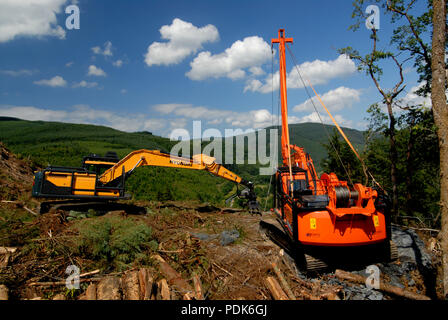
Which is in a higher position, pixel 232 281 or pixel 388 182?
pixel 388 182

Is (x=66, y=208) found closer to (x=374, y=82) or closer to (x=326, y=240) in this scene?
(x=326, y=240)

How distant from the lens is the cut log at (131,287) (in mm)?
5012

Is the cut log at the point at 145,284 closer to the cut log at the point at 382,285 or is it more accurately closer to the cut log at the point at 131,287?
the cut log at the point at 131,287

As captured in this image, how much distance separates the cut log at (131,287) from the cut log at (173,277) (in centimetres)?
87

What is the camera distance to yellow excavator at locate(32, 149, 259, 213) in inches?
374

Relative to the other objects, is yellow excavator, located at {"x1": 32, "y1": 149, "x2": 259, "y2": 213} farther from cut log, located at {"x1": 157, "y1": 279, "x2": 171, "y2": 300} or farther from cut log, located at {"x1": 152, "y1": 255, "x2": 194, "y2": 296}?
cut log, located at {"x1": 157, "y1": 279, "x2": 171, "y2": 300}

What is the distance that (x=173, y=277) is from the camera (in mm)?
6070

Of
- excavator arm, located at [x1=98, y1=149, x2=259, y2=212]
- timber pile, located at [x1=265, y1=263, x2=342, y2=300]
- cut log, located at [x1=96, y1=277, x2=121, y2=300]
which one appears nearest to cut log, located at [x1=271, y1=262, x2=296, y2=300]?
timber pile, located at [x1=265, y1=263, x2=342, y2=300]

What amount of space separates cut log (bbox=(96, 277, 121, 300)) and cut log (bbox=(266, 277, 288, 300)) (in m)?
3.06

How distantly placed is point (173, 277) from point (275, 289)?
7.73 feet

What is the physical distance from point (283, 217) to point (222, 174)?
4120 mm

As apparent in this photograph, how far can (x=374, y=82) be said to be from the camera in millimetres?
12086
